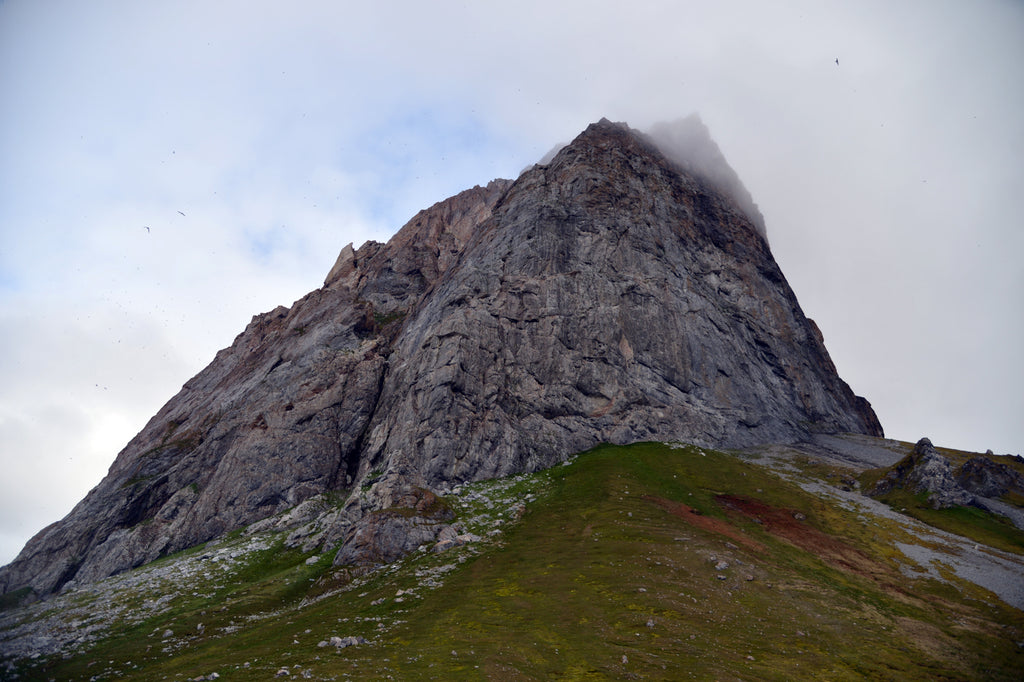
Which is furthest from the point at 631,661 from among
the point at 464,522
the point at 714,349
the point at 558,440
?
the point at 714,349

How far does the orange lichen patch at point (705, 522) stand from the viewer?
5559 cm

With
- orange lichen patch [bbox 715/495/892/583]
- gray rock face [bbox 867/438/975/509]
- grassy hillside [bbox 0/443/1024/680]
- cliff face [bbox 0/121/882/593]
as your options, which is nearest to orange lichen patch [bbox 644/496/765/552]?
grassy hillside [bbox 0/443/1024/680]

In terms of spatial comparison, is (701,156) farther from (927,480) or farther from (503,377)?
(927,480)

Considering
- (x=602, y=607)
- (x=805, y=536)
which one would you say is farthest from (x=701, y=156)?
(x=602, y=607)

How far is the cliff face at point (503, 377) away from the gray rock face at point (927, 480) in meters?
25.5

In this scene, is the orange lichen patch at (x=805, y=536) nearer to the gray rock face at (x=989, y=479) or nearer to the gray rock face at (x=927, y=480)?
the gray rock face at (x=927, y=480)

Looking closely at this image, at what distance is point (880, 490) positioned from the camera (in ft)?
261

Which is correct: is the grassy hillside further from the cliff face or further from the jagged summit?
the jagged summit

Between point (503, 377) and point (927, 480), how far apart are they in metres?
69.7

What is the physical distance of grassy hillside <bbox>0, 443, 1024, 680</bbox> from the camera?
108 feet

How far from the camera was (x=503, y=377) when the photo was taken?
101375 mm

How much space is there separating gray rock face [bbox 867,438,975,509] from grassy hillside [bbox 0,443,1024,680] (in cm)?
1445

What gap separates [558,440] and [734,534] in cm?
4115

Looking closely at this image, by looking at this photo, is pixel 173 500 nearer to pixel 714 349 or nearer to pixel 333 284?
pixel 333 284
